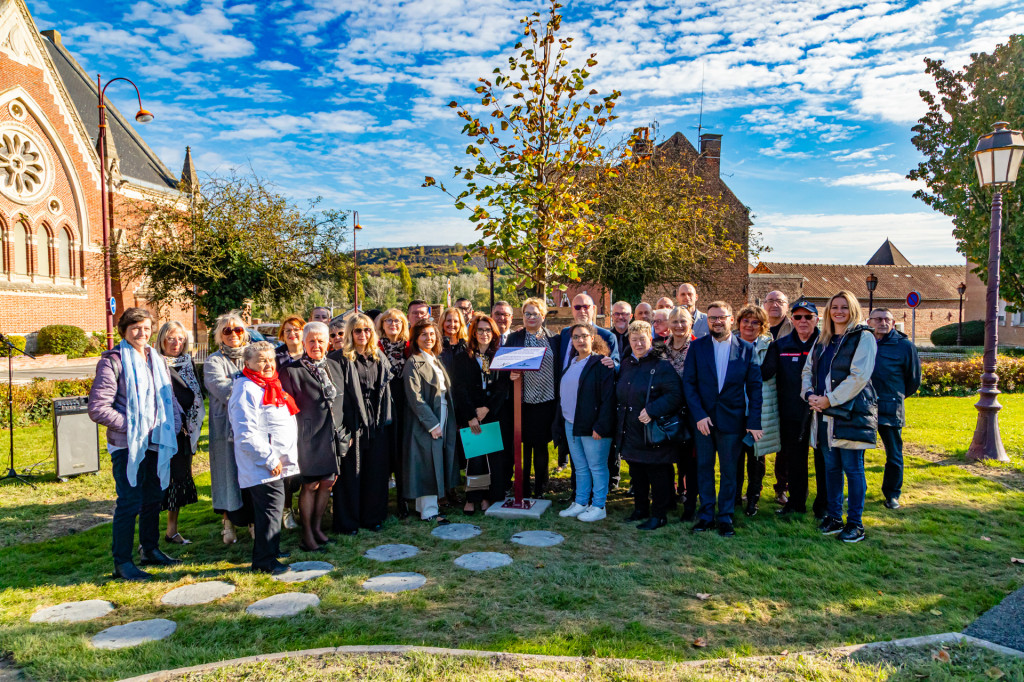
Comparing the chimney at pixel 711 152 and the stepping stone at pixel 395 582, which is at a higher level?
the chimney at pixel 711 152

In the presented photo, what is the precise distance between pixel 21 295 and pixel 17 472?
83.8 ft

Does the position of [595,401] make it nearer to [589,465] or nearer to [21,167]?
[589,465]

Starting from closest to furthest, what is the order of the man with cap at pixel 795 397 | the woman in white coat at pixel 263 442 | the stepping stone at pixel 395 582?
the stepping stone at pixel 395 582, the woman in white coat at pixel 263 442, the man with cap at pixel 795 397

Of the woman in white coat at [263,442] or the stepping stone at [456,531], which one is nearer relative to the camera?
the woman in white coat at [263,442]

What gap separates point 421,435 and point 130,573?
2677 millimetres

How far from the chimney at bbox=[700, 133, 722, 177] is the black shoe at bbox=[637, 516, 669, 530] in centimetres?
2988

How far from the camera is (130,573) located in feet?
15.7

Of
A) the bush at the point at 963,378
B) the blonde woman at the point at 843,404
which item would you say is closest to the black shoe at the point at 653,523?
the blonde woman at the point at 843,404

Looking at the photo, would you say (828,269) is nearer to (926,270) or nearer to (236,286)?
(926,270)

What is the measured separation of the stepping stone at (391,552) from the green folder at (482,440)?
50.9 inches

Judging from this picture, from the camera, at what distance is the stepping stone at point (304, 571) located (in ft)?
15.7

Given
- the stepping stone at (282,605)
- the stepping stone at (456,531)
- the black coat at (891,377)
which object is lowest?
the stepping stone at (456,531)

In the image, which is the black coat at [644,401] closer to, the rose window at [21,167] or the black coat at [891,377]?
the black coat at [891,377]

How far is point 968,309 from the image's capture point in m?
42.8
